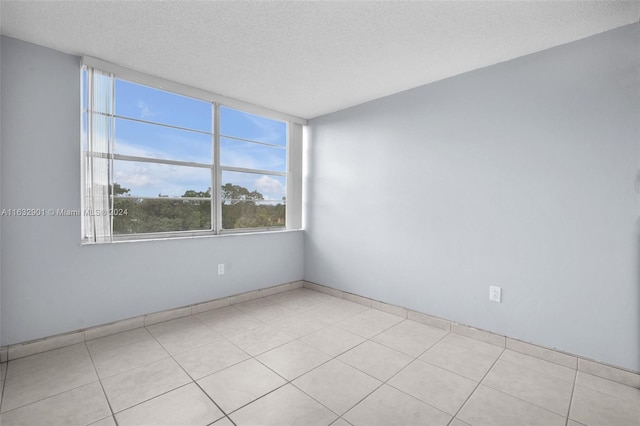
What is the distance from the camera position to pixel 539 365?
2303 mm

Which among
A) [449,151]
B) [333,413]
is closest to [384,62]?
[449,151]

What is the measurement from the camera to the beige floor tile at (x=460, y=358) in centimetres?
221

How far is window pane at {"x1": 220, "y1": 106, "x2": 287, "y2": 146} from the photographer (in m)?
3.67

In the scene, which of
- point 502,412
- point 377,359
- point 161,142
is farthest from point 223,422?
point 161,142

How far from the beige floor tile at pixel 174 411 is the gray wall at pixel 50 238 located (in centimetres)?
135

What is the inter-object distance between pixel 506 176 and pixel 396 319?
178cm

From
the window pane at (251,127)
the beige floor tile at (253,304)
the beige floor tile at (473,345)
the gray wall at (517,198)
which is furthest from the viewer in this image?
the window pane at (251,127)

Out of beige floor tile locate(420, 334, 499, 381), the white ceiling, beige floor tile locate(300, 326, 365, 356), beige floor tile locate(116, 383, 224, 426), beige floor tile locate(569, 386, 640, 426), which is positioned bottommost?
beige floor tile locate(569, 386, 640, 426)

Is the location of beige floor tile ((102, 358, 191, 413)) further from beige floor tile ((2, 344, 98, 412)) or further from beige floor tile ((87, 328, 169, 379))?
beige floor tile ((2, 344, 98, 412))

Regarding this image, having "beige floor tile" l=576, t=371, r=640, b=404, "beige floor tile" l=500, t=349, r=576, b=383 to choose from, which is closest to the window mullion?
"beige floor tile" l=500, t=349, r=576, b=383

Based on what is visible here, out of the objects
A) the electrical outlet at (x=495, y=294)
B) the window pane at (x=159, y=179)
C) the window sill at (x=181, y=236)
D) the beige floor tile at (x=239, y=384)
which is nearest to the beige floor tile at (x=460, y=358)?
the electrical outlet at (x=495, y=294)

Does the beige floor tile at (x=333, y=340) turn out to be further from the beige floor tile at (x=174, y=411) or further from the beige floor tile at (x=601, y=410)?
the beige floor tile at (x=601, y=410)

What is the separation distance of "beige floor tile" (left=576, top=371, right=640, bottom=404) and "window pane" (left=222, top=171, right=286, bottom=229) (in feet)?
11.3

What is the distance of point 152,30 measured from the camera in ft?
7.23
